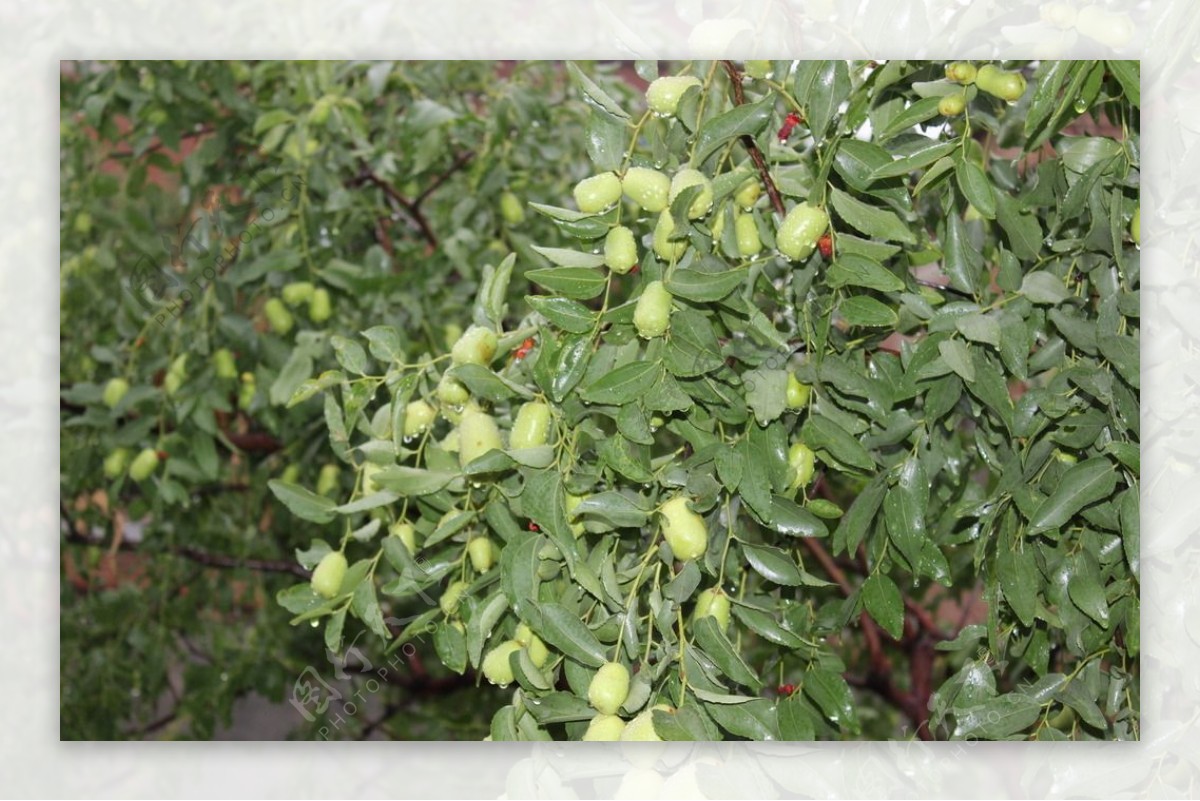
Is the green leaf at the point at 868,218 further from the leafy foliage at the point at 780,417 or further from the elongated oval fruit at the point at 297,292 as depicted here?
the elongated oval fruit at the point at 297,292

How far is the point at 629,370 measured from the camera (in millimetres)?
626

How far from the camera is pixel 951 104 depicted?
713 millimetres

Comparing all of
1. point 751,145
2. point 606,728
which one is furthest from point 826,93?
point 606,728

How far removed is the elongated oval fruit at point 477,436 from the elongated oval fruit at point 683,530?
107 mm

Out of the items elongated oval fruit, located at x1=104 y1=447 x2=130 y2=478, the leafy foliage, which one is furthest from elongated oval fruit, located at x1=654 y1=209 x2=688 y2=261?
elongated oval fruit, located at x1=104 y1=447 x2=130 y2=478

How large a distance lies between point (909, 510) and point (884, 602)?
2.4 inches

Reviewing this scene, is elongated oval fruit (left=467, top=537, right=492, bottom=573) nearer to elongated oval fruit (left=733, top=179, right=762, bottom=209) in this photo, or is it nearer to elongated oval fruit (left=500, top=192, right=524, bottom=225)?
elongated oval fruit (left=733, top=179, right=762, bottom=209)

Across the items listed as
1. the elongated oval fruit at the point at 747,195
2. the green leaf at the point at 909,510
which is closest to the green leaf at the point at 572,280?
the elongated oval fruit at the point at 747,195

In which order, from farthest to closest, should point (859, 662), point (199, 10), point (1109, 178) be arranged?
1. point (859, 662)
2. point (199, 10)
3. point (1109, 178)

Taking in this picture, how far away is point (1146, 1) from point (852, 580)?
87 cm

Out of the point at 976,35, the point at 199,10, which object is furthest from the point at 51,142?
the point at 976,35

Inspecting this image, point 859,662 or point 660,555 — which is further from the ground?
point 660,555

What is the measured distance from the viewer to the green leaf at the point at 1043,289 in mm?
692

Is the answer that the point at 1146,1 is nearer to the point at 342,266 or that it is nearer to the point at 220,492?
the point at 342,266
